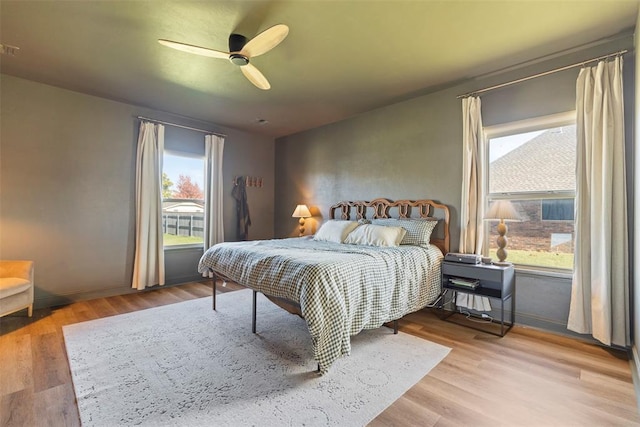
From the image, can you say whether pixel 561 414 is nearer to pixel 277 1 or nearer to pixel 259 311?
pixel 259 311

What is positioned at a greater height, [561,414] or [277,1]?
[277,1]

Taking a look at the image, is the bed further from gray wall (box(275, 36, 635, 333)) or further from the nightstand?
gray wall (box(275, 36, 635, 333))

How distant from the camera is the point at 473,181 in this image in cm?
323

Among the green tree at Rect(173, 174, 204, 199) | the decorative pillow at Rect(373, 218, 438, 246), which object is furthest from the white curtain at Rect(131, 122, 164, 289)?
the decorative pillow at Rect(373, 218, 438, 246)

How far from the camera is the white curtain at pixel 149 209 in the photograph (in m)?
4.13

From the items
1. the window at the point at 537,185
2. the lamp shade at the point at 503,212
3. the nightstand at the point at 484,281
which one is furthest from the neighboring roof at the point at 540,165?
the nightstand at the point at 484,281

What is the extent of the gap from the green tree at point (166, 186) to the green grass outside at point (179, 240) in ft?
2.16

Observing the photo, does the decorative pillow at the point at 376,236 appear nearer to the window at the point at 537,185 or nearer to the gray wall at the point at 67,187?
the window at the point at 537,185

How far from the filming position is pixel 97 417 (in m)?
1.62

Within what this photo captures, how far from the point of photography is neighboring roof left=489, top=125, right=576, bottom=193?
9.23 feet

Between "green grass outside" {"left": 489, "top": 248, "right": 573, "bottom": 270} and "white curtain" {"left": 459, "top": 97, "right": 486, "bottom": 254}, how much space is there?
0.34m

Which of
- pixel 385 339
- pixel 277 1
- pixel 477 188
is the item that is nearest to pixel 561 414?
pixel 385 339

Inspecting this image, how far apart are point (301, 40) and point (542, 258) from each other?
323cm

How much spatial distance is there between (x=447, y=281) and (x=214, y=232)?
377cm
